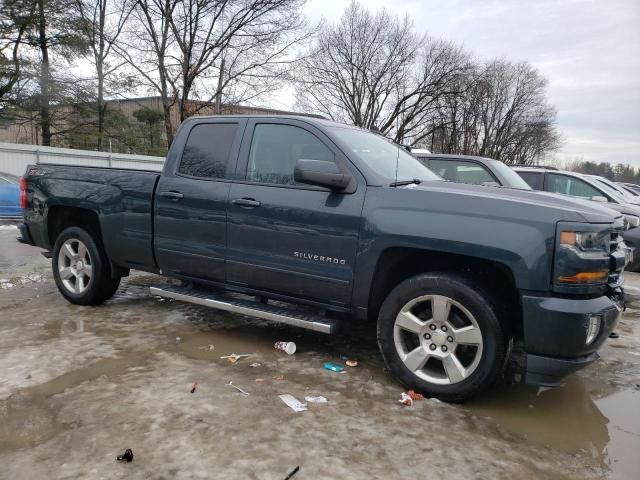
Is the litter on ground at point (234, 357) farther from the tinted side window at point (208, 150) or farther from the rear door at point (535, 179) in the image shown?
the rear door at point (535, 179)

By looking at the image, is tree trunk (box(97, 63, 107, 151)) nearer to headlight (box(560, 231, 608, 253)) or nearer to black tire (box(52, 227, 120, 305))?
black tire (box(52, 227, 120, 305))

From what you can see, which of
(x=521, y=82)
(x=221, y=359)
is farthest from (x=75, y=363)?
(x=521, y=82)

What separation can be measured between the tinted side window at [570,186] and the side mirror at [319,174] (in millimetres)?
6705

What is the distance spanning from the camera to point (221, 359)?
159 inches

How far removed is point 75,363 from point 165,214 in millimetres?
1488

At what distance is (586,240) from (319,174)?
177 centimetres

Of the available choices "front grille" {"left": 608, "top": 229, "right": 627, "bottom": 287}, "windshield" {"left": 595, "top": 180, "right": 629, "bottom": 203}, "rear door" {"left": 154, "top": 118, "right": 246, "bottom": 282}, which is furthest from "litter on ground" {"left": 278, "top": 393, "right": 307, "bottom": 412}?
"windshield" {"left": 595, "top": 180, "right": 629, "bottom": 203}

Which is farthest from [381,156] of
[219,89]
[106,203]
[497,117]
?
[497,117]

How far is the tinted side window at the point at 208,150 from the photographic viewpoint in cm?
446

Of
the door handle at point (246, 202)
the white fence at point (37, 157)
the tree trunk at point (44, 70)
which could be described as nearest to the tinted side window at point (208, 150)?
the door handle at point (246, 202)

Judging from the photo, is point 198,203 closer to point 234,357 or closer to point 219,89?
point 234,357

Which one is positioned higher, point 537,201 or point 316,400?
point 537,201

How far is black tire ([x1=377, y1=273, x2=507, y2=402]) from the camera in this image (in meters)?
3.19

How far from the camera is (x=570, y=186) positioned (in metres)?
9.03
